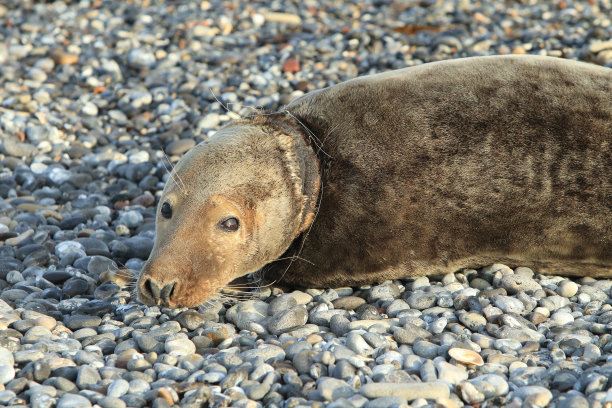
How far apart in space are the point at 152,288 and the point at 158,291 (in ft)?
0.13

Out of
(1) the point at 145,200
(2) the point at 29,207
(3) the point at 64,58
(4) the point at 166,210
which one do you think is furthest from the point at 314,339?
(3) the point at 64,58

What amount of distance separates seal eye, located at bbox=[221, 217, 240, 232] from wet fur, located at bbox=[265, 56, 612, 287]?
550 mm

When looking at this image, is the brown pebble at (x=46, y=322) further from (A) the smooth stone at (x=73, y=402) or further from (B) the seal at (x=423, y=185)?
(A) the smooth stone at (x=73, y=402)

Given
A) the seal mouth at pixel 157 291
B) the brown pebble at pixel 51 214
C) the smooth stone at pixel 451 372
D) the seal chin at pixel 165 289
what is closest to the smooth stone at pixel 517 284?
the smooth stone at pixel 451 372

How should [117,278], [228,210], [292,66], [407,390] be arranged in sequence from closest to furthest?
1. [407,390]
2. [228,210]
3. [117,278]
4. [292,66]

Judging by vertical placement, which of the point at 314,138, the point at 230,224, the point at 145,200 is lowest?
the point at 145,200

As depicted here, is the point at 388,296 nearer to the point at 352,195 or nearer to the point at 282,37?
the point at 352,195

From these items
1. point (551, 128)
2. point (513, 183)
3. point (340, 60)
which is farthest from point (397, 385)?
point (340, 60)

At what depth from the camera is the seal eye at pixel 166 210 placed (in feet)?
15.7

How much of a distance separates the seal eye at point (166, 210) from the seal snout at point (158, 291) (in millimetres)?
512

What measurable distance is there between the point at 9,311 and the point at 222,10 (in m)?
7.46

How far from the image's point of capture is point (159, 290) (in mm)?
4426

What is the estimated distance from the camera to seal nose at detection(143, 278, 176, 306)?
4.43m

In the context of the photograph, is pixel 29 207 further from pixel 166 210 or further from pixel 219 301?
pixel 219 301
